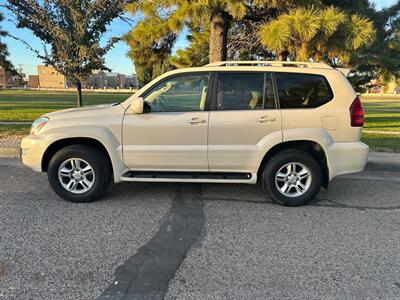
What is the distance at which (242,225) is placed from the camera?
13.9 ft

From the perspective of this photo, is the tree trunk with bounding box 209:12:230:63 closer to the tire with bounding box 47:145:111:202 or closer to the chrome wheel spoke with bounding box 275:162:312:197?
the chrome wheel spoke with bounding box 275:162:312:197

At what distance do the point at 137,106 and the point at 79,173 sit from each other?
1.18 metres

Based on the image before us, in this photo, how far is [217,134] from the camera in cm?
477

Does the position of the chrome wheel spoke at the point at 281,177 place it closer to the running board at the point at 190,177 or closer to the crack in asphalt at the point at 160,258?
the running board at the point at 190,177

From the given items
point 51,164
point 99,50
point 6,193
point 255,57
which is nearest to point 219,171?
point 51,164

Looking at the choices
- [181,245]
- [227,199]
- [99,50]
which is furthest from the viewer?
[99,50]

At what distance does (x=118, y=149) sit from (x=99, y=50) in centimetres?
516

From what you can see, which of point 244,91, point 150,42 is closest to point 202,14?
point 150,42

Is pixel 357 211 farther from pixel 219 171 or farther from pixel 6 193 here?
pixel 6 193

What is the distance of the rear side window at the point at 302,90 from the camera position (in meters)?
4.85

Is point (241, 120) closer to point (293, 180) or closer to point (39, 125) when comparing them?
point (293, 180)

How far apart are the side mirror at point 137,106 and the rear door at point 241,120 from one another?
902 mm

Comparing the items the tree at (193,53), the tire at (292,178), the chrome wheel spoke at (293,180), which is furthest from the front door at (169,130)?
the tree at (193,53)

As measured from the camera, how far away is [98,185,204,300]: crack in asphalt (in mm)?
2883
